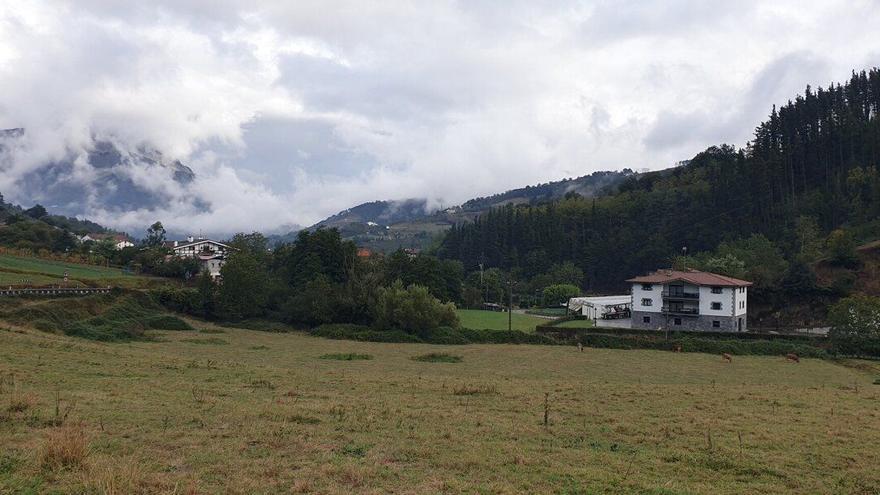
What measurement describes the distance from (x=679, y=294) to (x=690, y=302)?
5.01ft

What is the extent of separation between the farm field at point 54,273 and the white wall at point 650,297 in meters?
62.3

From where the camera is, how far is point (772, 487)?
12.1 meters

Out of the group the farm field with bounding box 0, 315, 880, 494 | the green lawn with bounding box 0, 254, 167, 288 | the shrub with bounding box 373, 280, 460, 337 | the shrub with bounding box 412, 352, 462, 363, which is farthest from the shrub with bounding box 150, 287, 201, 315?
the shrub with bounding box 412, 352, 462, 363

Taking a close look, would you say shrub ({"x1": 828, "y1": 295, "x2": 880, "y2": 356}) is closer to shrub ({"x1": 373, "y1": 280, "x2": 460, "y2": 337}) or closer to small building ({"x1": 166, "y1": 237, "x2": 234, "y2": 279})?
shrub ({"x1": 373, "y1": 280, "x2": 460, "y2": 337})

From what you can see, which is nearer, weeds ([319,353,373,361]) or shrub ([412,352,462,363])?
weeds ([319,353,373,361])

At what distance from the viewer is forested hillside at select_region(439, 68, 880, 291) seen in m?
86.4

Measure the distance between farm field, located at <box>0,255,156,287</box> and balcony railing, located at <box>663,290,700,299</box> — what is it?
2571 inches

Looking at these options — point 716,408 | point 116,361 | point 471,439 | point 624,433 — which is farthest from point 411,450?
point 116,361

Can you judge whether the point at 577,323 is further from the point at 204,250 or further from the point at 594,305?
the point at 204,250

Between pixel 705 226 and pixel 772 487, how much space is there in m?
105

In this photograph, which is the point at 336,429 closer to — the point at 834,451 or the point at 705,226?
the point at 834,451

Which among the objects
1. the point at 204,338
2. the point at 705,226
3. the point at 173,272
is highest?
the point at 705,226

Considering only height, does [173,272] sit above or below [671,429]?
above

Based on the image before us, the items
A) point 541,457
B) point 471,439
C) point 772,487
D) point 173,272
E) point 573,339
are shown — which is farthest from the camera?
point 173,272
